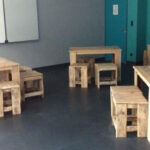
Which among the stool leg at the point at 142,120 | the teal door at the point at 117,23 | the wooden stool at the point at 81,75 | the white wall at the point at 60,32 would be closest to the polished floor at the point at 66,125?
the stool leg at the point at 142,120

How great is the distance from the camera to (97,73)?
5195mm

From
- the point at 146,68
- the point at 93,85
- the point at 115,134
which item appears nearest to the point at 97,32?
the point at 93,85

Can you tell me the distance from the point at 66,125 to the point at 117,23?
4.49m

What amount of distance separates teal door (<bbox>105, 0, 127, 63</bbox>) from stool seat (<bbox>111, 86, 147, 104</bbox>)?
388cm

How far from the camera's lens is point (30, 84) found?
16.4 ft

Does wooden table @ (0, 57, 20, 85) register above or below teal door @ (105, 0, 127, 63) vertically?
below

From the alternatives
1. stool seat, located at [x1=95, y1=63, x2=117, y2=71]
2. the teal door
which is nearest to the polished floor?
stool seat, located at [x1=95, y1=63, x2=117, y2=71]

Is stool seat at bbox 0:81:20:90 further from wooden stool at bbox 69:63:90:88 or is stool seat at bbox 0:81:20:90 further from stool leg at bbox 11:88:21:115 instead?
wooden stool at bbox 69:63:90:88

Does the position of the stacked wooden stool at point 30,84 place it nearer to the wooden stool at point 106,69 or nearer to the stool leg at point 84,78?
the stool leg at point 84,78

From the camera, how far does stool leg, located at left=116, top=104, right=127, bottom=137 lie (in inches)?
121

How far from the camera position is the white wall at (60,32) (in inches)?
262

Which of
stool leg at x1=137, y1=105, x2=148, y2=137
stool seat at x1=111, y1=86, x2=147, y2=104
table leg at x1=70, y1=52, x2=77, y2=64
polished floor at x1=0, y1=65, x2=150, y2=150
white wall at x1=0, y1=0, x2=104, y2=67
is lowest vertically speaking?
polished floor at x1=0, y1=65, x2=150, y2=150

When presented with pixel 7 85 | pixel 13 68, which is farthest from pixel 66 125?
pixel 13 68

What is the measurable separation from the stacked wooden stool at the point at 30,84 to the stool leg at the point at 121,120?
6.01 ft
